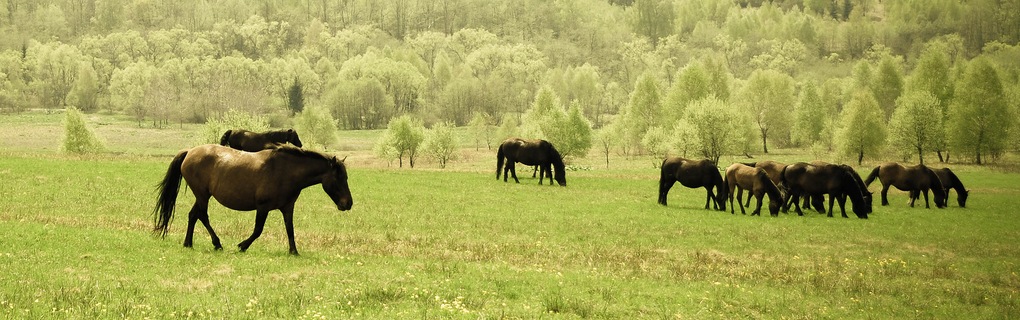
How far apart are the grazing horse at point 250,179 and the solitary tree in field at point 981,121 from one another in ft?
258

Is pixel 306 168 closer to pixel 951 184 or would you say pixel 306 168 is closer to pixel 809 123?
pixel 951 184

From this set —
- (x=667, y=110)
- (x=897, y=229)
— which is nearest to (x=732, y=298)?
(x=897, y=229)

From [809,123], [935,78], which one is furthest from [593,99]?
[935,78]

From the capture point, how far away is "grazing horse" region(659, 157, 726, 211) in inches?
1297

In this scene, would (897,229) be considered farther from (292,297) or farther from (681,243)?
(292,297)

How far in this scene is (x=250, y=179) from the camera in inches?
569

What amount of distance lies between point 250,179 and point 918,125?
253ft

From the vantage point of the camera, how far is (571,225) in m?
25.0

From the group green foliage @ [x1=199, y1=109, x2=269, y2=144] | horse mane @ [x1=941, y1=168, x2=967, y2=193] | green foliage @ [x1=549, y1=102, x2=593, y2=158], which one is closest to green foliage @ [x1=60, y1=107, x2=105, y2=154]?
green foliage @ [x1=199, y1=109, x2=269, y2=144]

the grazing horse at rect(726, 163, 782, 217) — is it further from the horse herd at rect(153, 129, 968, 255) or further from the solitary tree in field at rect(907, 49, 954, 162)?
the solitary tree in field at rect(907, 49, 954, 162)

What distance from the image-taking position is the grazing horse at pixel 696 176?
32.9m

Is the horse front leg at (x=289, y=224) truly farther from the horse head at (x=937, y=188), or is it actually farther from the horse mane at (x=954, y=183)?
the horse mane at (x=954, y=183)

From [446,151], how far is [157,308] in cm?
7281

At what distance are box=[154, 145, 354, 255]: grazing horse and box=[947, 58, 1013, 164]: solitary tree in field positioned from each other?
78674mm
